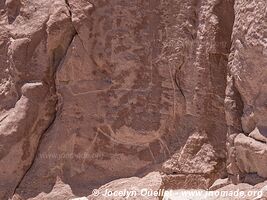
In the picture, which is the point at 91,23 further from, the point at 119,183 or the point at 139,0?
the point at 119,183

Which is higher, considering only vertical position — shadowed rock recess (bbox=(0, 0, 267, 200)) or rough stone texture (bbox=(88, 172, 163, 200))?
shadowed rock recess (bbox=(0, 0, 267, 200))

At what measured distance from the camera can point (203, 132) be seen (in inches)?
104

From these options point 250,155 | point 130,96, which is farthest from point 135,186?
point 250,155

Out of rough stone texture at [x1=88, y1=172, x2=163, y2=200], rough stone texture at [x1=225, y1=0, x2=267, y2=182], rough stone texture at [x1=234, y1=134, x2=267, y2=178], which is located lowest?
rough stone texture at [x1=88, y1=172, x2=163, y2=200]

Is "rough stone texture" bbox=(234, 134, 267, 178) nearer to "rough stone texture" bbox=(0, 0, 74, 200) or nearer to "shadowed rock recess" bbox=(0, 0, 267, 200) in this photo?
"shadowed rock recess" bbox=(0, 0, 267, 200)

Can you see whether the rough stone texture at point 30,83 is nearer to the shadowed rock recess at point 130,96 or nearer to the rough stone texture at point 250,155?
the shadowed rock recess at point 130,96

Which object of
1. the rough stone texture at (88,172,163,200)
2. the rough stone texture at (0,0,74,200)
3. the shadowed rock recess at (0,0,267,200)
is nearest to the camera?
the shadowed rock recess at (0,0,267,200)

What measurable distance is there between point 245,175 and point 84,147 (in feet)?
2.55

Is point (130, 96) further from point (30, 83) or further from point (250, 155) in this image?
point (250, 155)

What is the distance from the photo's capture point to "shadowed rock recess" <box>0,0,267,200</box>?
8.02 feet

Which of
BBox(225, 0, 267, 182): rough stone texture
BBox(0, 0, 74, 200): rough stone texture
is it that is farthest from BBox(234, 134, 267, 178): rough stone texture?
BBox(0, 0, 74, 200): rough stone texture

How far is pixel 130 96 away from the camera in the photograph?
2830 millimetres

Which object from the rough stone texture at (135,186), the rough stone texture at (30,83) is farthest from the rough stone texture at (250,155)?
the rough stone texture at (30,83)

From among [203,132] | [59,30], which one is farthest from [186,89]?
[59,30]
